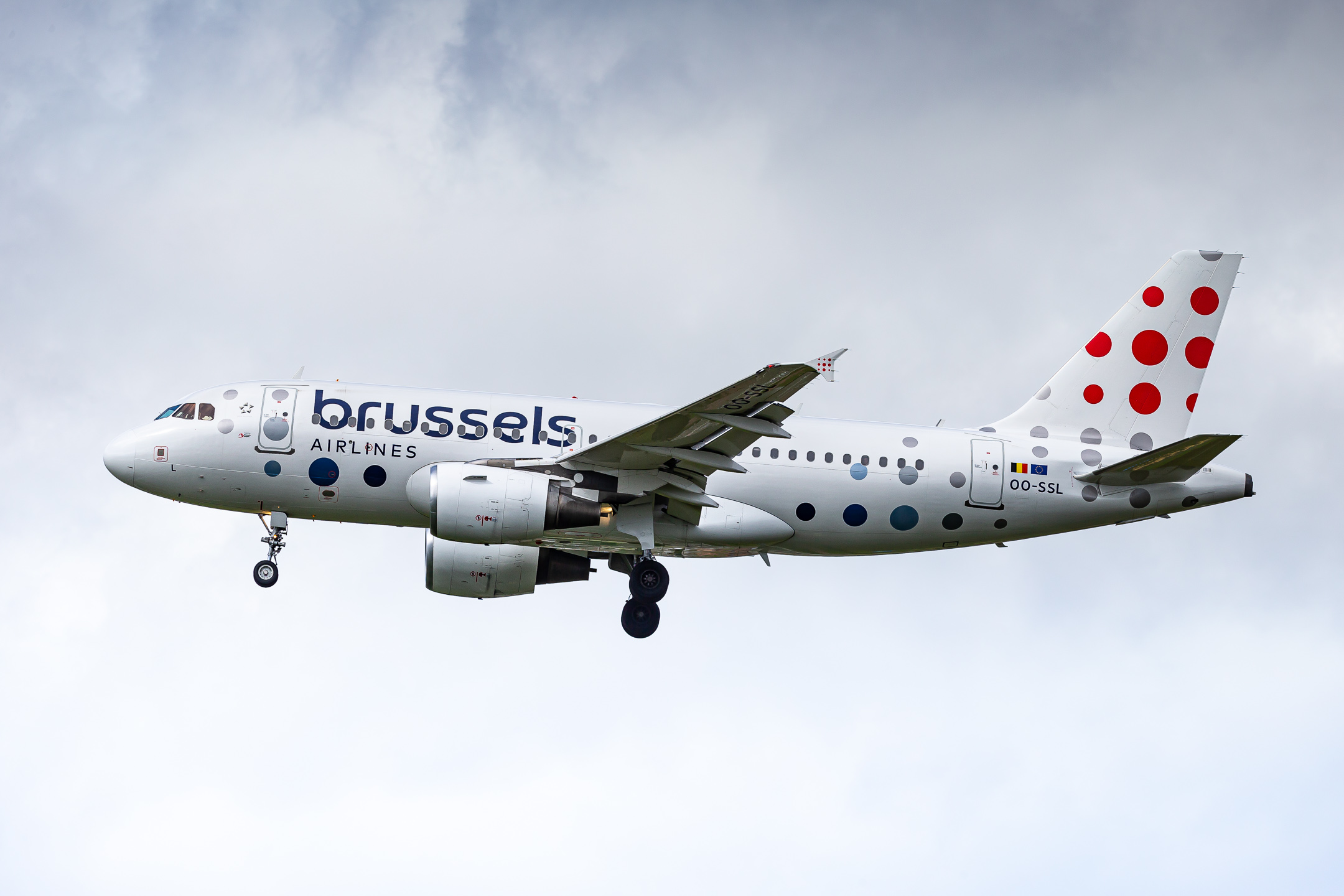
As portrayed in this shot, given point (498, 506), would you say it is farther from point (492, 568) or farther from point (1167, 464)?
point (1167, 464)

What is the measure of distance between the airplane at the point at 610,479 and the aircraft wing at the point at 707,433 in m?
0.07

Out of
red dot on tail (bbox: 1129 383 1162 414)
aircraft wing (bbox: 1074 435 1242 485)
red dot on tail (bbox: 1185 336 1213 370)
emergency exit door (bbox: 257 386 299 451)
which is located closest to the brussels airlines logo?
emergency exit door (bbox: 257 386 299 451)

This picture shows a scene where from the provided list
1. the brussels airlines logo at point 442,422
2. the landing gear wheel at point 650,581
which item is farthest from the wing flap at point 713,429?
the landing gear wheel at point 650,581

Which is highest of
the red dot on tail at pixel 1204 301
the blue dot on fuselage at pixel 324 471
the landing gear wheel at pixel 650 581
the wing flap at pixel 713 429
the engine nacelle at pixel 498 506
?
the red dot on tail at pixel 1204 301

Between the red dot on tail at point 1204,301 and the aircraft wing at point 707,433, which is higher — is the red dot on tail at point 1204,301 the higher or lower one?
the higher one

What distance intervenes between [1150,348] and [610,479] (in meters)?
15.6

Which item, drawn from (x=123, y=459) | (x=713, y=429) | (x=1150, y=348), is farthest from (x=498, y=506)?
(x=1150, y=348)

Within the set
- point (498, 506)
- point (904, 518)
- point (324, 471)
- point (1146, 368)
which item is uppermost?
point (1146, 368)

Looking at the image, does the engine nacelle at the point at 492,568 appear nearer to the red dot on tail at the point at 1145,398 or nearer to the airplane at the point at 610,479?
the airplane at the point at 610,479

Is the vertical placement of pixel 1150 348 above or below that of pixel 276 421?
above

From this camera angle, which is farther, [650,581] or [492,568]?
[492,568]

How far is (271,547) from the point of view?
31.7 meters

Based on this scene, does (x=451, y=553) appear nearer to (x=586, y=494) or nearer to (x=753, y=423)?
(x=586, y=494)

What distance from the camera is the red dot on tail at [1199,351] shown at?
117 feet
